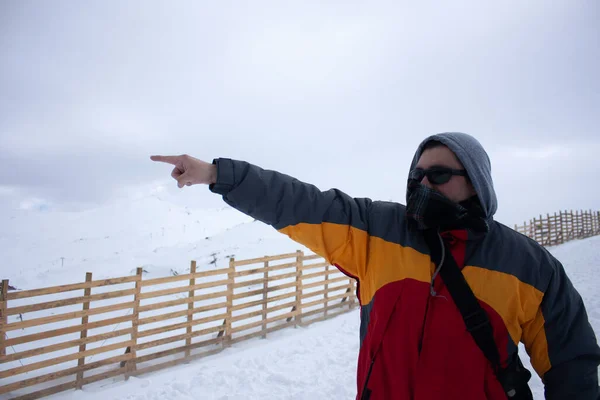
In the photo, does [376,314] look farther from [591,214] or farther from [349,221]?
[591,214]

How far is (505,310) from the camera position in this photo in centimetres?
118

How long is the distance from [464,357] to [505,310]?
9.6 inches

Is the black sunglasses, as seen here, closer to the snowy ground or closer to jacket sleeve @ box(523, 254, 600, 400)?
jacket sleeve @ box(523, 254, 600, 400)

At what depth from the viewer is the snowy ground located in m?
3.85

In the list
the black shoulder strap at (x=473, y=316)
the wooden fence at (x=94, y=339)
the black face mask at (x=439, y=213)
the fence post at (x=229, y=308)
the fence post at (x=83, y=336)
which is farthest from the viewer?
the fence post at (x=229, y=308)

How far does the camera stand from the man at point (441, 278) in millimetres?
1158

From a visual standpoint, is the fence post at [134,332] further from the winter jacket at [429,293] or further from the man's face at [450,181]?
the man's face at [450,181]

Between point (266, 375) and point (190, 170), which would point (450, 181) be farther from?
point (266, 375)

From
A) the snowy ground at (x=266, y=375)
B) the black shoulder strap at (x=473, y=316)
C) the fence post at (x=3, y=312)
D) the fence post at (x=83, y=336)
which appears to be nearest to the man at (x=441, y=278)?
the black shoulder strap at (x=473, y=316)

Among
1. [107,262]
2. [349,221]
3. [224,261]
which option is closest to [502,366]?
[349,221]

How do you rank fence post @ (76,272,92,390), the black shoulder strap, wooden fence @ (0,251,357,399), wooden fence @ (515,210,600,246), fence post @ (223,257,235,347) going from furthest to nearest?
1. wooden fence @ (515,210,600,246)
2. fence post @ (223,257,235,347)
3. fence post @ (76,272,92,390)
4. wooden fence @ (0,251,357,399)
5. the black shoulder strap

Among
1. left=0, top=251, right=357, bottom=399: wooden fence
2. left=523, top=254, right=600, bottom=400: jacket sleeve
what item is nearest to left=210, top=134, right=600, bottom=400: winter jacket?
left=523, top=254, right=600, bottom=400: jacket sleeve

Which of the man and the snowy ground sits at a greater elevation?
the man

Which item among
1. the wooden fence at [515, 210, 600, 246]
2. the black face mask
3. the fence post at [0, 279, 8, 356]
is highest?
the black face mask
